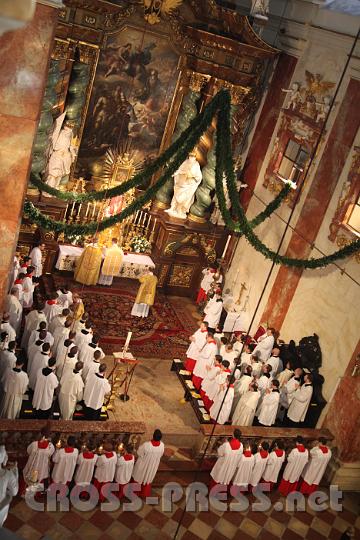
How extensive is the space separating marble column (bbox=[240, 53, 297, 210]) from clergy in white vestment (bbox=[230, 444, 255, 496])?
7.91 meters

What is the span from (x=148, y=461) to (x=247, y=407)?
269cm

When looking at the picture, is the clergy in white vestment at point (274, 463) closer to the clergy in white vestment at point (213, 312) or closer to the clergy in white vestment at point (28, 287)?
the clergy in white vestment at point (213, 312)

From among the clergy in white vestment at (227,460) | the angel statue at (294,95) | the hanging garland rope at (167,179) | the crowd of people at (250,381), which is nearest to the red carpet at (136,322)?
the crowd of people at (250,381)

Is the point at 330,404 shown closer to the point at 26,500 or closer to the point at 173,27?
the point at 26,500

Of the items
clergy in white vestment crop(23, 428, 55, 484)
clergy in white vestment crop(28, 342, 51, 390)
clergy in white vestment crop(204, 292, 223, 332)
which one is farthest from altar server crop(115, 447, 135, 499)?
clergy in white vestment crop(204, 292, 223, 332)

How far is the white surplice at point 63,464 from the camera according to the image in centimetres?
929

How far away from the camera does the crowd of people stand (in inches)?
469

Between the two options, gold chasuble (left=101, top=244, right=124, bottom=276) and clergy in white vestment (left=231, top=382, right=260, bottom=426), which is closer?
clergy in white vestment (left=231, top=382, right=260, bottom=426)

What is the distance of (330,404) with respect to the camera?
12.5 meters

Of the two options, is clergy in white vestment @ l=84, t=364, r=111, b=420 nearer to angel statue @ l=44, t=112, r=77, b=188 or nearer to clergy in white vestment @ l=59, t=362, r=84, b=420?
clergy in white vestment @ l=59, t=362, r=84, b=420

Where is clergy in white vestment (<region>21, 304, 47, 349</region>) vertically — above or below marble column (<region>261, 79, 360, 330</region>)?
below

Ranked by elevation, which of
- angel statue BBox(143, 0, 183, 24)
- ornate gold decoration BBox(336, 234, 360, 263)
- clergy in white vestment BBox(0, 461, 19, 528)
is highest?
angel statue BBox(143, 0, 183, 24)

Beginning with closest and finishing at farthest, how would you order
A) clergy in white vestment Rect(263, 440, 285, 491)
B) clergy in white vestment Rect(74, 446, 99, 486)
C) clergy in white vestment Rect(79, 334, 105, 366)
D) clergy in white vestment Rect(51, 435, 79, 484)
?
clergy in white vestment Rect(51, 435, 79, 484), clergy in white vestment Rect(74, 446, 99, 486), clergy in white vestment Rect(263, 440, 285, 491), clergy in white vestment Rect(79, 334, 105, 366)

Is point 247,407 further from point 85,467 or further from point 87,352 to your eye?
point 85,467
